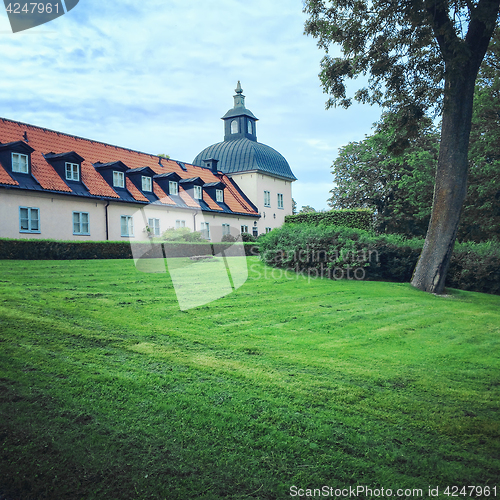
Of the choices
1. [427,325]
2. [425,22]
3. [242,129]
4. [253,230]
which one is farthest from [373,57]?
[242,129]

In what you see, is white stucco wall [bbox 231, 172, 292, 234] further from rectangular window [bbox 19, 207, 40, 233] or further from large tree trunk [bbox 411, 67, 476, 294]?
large tree trunk [bbox 411, 67, 476, 294]

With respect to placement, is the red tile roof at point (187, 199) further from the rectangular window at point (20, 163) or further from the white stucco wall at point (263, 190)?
the rectangular window at point (20, 163)

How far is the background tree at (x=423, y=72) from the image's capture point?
1234 cm

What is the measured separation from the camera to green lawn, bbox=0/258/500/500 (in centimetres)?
310

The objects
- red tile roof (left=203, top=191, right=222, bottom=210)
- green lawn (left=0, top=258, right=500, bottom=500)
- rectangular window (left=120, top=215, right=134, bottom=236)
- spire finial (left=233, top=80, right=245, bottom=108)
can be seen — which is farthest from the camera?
spire finial (left=233, top=80, right=245, bottom=108)

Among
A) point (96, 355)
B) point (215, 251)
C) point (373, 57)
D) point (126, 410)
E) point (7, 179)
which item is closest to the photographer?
point (126, 410)

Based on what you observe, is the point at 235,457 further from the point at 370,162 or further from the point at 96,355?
the point at 370,162

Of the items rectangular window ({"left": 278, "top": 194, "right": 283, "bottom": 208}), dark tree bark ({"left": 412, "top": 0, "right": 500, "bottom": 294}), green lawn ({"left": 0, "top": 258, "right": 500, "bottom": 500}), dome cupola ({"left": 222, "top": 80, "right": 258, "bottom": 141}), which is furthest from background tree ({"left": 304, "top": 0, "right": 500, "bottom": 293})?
dome cupola ({"left": 222, "top": 80, "right": 258, "bottom": 141})

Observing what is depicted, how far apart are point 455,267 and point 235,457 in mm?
13365

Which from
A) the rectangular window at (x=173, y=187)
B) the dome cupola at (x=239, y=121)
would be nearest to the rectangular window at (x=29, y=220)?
the rectangular window at (x=173, y=187)

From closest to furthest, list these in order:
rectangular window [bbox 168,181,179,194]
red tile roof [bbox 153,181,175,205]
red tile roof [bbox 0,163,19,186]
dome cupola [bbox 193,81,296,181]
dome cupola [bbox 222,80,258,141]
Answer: red tile roof [bbox 0,163,19,186] → red tile roof [bbox 153,181,175,205] → rectangular window [bbox 168,181,179,194] → dome cupola [bbox 193,81,296,181] → dome cupola [bbox 222,80,258,141]

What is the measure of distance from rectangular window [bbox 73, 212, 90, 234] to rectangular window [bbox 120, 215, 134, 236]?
223 cm

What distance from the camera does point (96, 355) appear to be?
5.27 m

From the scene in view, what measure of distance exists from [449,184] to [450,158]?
80 cm
